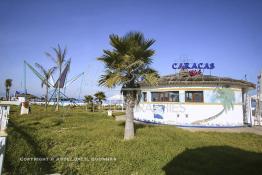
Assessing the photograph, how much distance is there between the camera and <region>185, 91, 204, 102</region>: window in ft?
74.2

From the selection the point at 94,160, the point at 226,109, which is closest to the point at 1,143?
the point at 94,160

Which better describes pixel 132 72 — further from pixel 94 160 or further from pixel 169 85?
pixel 169 85

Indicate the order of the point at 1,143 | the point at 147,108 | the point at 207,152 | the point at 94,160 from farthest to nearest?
the point at 147,108 → the point at 207,152 → the point at 94,160 → the point at 1,143

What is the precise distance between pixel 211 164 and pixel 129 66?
6.57m

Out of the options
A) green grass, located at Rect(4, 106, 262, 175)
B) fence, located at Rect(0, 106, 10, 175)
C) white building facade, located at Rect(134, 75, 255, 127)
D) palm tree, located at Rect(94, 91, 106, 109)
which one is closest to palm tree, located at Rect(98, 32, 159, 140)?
green grass, located at Rect(4, 106, 262, 175)

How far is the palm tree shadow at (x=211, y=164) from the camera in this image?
285 inches

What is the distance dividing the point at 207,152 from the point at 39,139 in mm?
8699

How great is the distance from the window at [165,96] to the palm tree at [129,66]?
39.2 feet

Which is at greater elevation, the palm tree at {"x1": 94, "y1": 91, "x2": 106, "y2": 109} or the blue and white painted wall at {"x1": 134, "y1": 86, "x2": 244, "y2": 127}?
the palm tree at {"x1": 94, "y1": 91, "x2": 106, "y2": 109}

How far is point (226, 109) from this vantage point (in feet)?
72.9

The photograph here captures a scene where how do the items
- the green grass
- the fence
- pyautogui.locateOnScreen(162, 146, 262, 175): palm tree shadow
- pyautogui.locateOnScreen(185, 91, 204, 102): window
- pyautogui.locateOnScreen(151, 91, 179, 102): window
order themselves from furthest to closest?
pyautogui.locateOnScreen(151, 91, 179, 102): window
pyautogui.locateOnScreen(185, 91, 204, 102): window
pyautogui.locateOnScreen(162, 146, 262, 175): palm tree shadow
the green grass
the fence

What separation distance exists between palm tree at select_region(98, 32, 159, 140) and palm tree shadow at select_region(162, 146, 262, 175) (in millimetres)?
3979

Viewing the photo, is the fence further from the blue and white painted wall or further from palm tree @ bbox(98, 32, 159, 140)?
the blue and white painted wall

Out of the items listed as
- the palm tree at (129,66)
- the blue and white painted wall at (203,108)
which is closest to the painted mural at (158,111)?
the blue and white painted wall at (203,108)
